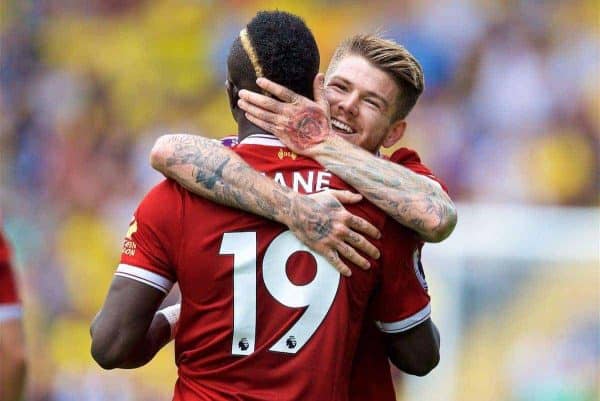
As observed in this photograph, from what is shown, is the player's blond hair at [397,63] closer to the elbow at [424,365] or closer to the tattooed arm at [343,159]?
the tattooed arm at [343,159]

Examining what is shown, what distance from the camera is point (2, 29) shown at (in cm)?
Answer: 809

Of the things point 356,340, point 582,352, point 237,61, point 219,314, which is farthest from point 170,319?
point 582,352

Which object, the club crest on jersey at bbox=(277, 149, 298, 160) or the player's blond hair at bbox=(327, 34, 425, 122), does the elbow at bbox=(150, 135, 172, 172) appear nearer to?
the club crest on jersey at bbox=(277, 149, 298, 160)

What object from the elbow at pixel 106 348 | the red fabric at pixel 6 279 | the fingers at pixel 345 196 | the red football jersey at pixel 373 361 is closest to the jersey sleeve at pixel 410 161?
the red football jersey at pixel 373 361

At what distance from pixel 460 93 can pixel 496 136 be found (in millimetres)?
395

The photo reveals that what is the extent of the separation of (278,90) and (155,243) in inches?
19.8

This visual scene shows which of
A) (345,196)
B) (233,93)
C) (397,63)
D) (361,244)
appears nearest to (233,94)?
(233,93)

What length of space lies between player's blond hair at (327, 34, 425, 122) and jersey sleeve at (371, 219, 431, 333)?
1.79 ft

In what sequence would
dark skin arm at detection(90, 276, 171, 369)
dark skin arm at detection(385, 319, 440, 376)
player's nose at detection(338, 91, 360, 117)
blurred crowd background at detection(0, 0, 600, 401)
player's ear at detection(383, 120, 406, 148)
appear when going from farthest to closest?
blurred crowd background at detection(0, 0, 600, 401) < player's ear at detection(383, 120, 406, 148) < player's nose at detection(338, 91, 360, 117) < dark skin arm at detection(385, 319, 440, 376) < dark skin arm at detection(90, 276, 171, 369)

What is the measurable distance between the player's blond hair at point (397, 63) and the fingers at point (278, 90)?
54 centimetres

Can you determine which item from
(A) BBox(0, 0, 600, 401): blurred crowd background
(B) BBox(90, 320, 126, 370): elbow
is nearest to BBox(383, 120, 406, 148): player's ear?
(B) BBox(90, 320, 126, 370): elbow

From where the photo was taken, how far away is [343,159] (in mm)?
2799

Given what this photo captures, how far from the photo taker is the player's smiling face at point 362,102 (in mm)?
3164

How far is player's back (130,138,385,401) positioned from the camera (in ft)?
8.86
